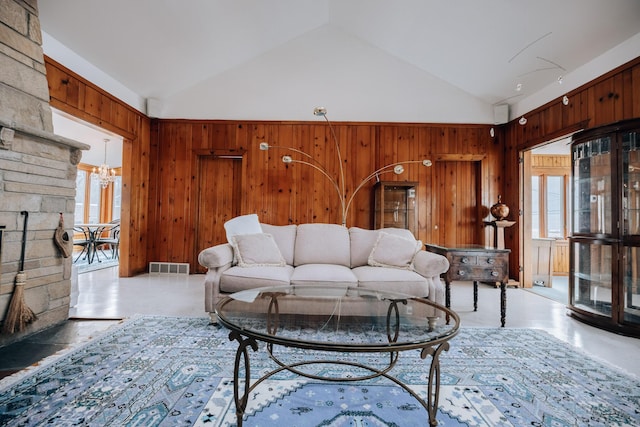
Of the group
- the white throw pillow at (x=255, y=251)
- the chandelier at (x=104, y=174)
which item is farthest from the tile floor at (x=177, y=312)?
the chandelier at (x=104, y=174)

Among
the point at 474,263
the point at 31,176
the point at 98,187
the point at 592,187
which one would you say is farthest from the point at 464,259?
the point at 98,187

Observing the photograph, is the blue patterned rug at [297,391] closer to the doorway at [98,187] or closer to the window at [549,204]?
the window at [549,204]

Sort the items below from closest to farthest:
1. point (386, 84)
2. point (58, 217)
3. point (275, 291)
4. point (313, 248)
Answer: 1. point (275, 291)
2. point (58, 217)
3. point (313, 248)
4. point (386, 84)

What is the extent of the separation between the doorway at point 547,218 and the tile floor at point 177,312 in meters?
0.70

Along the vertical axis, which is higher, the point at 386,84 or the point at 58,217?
the point at 386,84

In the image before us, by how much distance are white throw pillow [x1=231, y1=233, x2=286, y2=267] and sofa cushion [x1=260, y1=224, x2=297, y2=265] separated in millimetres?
224

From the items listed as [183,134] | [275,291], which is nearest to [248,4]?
[183,134]

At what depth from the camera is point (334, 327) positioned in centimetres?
172

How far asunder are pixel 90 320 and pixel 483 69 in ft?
17.2

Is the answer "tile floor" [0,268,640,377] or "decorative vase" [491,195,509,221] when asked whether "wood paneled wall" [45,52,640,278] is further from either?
"tile floor" [0,268,640,377]

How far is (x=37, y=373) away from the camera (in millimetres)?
1644

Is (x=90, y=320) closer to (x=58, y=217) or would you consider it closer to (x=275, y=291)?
(x=58, y=217)

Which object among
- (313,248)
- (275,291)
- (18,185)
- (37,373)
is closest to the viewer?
(37,373)

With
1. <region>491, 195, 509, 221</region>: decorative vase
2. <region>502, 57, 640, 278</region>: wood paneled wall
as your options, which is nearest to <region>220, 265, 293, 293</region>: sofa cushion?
<region>491, 195, 509, 221</region>: decorative vase
